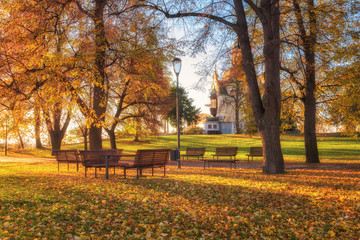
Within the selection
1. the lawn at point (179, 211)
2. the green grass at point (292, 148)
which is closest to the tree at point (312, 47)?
the green grass at point (292, 148)

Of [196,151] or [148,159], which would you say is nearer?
[148,159]

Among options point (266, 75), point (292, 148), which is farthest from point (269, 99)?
point (292, 148)

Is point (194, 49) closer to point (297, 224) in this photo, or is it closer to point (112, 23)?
point (112, 23)

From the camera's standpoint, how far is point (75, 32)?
14.9 meters

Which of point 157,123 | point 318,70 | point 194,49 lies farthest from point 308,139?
point 157,123

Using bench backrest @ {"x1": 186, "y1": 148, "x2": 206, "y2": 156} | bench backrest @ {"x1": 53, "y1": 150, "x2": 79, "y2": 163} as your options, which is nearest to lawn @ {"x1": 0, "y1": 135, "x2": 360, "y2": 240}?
bench backrest @ {"x1": 53, "y1": 150, "x2": 79, "y2": 163}

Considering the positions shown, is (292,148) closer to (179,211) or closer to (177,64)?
(177,64)

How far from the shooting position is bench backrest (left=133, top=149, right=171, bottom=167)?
10.4 meters

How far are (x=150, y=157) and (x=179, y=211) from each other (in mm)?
4874

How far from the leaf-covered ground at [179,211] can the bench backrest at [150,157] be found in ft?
5.38

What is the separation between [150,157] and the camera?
35.7 feet

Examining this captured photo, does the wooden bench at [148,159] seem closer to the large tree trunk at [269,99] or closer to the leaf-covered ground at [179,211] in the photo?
the leaf-covered ground at [179,211]

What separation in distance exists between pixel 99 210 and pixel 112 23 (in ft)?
33.8

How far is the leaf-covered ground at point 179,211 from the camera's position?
4969 mm
